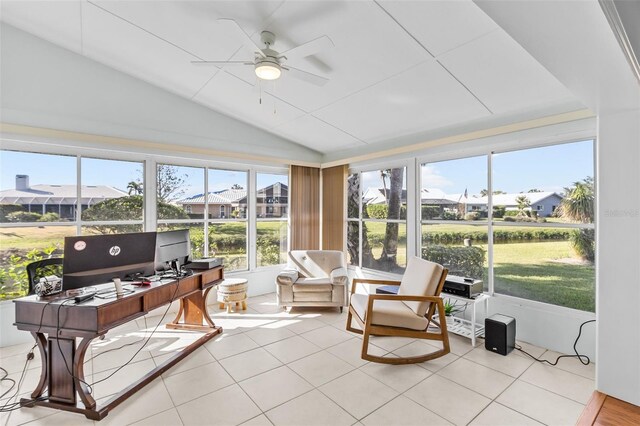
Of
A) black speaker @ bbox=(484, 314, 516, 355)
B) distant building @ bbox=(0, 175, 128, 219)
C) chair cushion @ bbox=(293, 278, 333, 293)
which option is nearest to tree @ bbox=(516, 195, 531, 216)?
black speaker @ bbox=(484, 314, 516, 355)

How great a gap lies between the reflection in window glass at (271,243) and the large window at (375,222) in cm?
121

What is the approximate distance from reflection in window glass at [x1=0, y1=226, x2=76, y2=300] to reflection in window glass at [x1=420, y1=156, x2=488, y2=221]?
4651 millimetres

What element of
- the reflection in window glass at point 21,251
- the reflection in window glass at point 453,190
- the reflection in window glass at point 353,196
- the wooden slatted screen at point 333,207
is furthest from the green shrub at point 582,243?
the reflection in window glass at point 21,251

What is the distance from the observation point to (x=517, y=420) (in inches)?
76.1

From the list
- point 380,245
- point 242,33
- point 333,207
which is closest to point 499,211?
point 380,245

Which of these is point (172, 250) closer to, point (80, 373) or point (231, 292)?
point (80, 373)

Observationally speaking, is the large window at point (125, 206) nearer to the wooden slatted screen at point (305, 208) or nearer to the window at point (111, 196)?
the window at point (111, 196)

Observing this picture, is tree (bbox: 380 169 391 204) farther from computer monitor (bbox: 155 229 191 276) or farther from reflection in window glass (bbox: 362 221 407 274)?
computer monitor (bbox: 155 229 191 276)

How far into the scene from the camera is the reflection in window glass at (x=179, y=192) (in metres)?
4.09

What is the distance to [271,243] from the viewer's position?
5199mm

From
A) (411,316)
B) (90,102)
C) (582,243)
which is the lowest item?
(411,316)

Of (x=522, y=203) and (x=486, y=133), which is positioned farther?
(x=522, y=203)

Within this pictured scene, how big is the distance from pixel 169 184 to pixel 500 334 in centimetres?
445

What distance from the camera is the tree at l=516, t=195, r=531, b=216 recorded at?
3680mm
